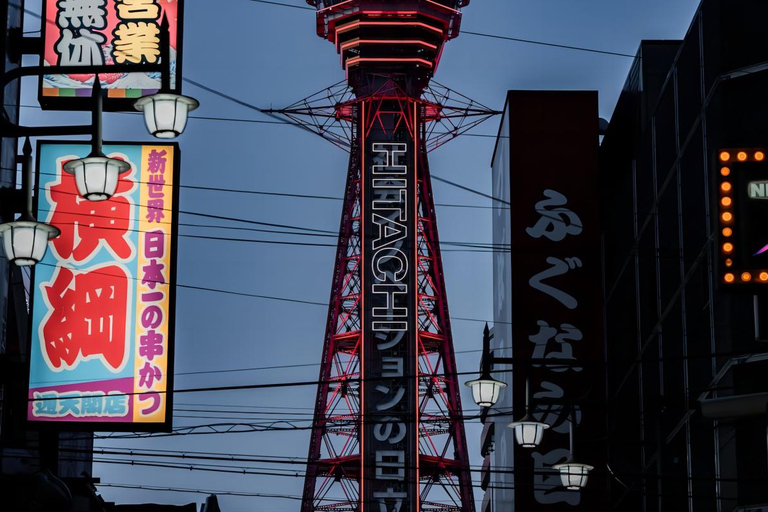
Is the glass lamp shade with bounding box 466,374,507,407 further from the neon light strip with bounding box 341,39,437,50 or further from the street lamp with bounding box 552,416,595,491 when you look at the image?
the neon light strip with bounding box 341,39,437,50

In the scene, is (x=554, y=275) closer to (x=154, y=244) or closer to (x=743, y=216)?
(x=154, y=244)

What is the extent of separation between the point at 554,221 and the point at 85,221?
57.4ft

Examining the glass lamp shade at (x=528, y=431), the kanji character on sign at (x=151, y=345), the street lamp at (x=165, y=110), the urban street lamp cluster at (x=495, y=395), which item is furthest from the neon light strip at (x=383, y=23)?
the street lamp at (x=165, y=110)

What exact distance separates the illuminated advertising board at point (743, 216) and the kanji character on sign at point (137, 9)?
1208 cm

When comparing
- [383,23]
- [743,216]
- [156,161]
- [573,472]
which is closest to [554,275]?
[573,472]

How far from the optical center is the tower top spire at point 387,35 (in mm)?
57469

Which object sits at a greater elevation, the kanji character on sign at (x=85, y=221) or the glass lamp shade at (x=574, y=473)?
the kanji character on sign at (x=85, y=221)

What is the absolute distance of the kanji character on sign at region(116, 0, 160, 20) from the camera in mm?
22312

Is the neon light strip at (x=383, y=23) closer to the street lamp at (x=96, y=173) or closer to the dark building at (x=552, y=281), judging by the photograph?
the dark building at (x=552, y=281)

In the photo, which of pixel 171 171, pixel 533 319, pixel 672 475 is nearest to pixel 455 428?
pixel 533 319

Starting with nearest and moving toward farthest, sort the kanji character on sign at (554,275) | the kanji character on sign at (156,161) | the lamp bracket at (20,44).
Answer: the kanji character on sign at (156,161) < the lamp bracket at (20,44) < the kanji character on sign at (554,275)

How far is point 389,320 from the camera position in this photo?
53.6 metres

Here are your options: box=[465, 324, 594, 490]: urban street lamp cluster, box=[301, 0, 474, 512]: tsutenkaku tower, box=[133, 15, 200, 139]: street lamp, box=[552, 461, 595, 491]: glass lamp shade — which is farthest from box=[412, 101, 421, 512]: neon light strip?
box=[133, 15, 200, 139]: street lamp

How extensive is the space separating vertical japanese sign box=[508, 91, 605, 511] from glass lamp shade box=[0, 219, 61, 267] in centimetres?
2075
